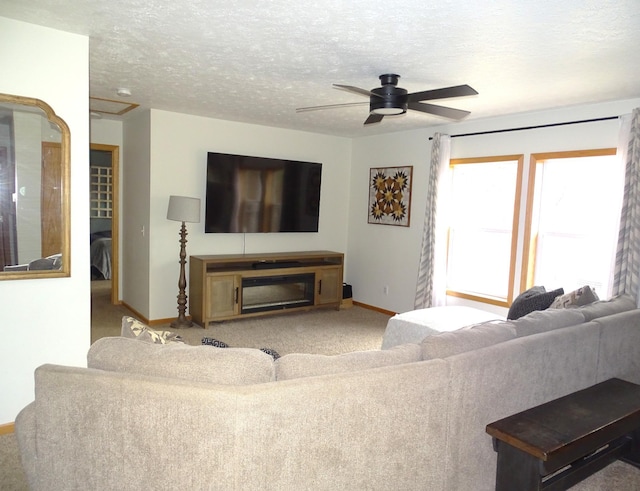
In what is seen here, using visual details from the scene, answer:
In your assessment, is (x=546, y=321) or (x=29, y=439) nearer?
(x=29, y=439)

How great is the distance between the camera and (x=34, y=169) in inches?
109

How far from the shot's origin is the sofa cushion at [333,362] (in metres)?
1.69

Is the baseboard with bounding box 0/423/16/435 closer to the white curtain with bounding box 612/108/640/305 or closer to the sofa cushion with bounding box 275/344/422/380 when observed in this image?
the sofa cushion with bounding box 275/344/422/380

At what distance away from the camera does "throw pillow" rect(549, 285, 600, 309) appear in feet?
10.4

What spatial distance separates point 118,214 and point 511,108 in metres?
4.93

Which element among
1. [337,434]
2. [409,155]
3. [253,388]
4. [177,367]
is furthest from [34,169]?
[409,155]

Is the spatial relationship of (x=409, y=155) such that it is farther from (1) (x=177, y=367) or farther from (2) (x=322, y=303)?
(1) (x=177, y=367)

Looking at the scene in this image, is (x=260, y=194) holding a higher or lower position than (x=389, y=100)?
lower

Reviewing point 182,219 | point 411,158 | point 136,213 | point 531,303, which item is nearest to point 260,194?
point 182,219

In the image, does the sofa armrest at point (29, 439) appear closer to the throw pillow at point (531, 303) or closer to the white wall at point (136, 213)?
the throw pillow at point (531, 303)

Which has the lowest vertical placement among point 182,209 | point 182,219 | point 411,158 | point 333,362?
point 333,362

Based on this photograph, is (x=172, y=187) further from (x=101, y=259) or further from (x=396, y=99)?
(x=101, y=259)

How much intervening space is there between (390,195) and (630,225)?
2.90 m

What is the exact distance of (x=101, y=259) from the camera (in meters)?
7.89
